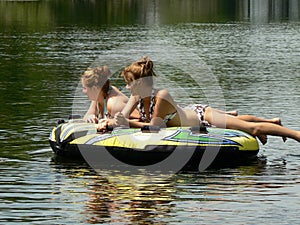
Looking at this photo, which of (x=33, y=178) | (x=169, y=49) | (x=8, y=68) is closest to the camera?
(x=33, y=178)

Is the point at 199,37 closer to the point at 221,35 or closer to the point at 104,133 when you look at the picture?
the point at 221,35

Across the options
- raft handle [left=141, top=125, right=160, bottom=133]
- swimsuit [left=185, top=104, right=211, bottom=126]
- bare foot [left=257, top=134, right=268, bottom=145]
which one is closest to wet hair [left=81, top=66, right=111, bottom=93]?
raft handle [left=141, top=125, right=160, bottom=133]

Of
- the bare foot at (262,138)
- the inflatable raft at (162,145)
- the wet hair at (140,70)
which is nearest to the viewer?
the inflatable raft at (162,145)

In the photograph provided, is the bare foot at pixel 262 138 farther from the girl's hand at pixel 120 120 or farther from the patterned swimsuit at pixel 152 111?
the girl's hand at pixel 120 120

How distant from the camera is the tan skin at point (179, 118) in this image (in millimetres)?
17281

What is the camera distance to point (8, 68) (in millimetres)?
37750

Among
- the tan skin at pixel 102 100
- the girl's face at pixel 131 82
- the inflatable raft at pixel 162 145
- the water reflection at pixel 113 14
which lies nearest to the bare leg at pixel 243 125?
the inflatable raft at pixel 162 145

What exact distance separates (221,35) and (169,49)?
38.2ft

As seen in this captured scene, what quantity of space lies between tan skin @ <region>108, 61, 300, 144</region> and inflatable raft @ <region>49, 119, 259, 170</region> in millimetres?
249

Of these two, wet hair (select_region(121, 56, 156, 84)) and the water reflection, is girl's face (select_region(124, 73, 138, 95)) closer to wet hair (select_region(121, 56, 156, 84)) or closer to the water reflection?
wet hair (select_region(121, 56, 156, 84))

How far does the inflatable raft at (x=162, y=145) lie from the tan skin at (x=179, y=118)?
0.82 ft

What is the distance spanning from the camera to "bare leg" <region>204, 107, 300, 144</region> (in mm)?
17781

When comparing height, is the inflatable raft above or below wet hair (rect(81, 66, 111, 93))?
below

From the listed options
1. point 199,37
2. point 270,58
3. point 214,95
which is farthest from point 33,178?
point 199,37
